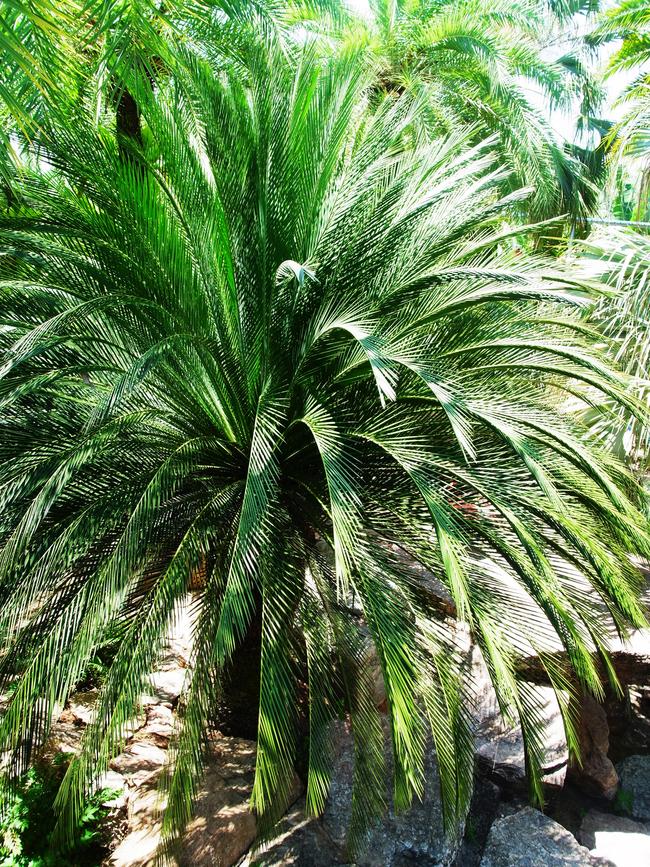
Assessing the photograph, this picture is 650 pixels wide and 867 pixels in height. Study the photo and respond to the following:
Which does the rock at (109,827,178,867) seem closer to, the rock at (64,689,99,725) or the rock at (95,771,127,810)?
the rock at (95,771,127,810)

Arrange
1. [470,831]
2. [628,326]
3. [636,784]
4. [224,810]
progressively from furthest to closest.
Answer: [628,326]
[636,784]
[470,831]
[224,810]

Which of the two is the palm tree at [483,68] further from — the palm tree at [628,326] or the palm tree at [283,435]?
the palm tree at [283,435]

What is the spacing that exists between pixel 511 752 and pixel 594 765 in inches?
40.6

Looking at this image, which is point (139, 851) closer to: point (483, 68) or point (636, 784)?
point (636, 784)

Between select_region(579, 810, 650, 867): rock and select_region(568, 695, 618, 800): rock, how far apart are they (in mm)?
171

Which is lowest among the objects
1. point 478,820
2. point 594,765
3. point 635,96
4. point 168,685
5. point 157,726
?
point 478,820

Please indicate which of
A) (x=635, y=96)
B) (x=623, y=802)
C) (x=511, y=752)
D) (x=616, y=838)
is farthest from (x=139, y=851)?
(x=635, y=96)

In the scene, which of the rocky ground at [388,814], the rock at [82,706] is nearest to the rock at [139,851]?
the rocky ground at [388,814]

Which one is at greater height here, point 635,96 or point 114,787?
point 635,96

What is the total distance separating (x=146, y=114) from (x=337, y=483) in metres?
2.20

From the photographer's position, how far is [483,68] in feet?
26.6

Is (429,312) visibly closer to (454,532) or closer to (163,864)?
(454,532)

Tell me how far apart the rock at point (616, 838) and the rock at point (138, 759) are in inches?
110

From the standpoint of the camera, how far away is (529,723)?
10.3ft
